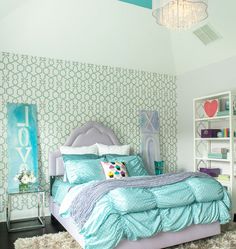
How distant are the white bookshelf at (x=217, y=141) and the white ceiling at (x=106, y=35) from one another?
0.75 m

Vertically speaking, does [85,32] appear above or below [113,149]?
above

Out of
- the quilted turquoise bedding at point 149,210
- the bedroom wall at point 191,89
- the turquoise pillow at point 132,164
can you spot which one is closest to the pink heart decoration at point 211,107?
the bedroom wall at point 191,89

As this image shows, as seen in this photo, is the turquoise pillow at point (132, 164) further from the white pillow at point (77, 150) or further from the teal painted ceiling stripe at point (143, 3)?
the teal painted ceiling stripe at point (143, 3)

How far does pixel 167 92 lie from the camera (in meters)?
5.54

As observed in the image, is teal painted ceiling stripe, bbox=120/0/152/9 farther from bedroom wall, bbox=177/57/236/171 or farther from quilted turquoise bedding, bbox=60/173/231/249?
quilted turquoise bedding, bbox=60/173/231/249

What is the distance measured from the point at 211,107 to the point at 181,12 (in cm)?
204

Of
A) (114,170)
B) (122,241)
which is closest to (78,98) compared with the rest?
(114,170)

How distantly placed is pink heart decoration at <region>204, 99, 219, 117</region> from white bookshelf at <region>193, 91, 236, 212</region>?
0.07m

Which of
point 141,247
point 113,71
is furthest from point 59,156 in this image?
point 141,247

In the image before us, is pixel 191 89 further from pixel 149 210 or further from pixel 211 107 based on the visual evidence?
pixel 149 210

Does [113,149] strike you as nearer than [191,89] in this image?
Yes

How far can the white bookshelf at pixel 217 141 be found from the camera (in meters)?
4.05

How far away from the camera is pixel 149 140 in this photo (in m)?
5.20

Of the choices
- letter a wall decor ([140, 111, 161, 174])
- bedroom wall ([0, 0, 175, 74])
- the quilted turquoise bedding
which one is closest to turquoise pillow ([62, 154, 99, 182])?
the quilted turquoise bedding
